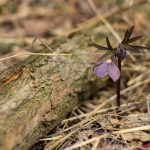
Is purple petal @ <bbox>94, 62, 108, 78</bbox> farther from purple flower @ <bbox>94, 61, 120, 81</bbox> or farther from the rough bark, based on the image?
the rough bark

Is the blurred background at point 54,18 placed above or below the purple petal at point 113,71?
above

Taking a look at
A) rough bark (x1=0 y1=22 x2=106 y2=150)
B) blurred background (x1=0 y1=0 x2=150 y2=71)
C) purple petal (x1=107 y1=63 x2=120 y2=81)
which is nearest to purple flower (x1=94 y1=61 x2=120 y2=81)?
purple petal (x1=107 y1=63 x2=120 y2=81)

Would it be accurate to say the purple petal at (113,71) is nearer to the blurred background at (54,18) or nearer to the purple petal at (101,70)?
the purple petal at (101,70)

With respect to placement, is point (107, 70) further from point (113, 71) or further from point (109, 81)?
point (109, 81)

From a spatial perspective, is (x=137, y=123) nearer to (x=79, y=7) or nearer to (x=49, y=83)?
(x=49, y=83)

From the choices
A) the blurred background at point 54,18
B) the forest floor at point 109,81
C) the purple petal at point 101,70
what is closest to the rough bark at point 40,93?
the forest floor at point 109,81

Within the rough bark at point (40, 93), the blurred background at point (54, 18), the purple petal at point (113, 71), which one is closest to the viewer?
the rough bark at point (40, 93)
